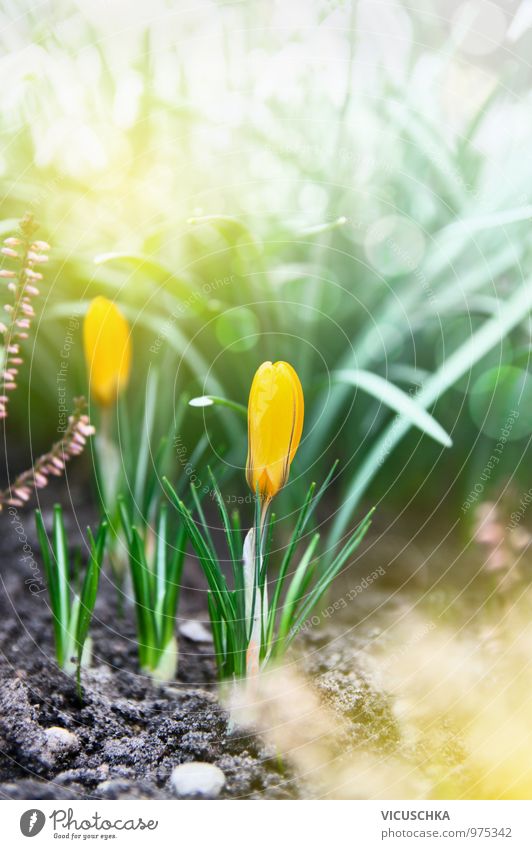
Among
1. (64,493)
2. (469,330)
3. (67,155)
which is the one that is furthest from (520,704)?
(67,155)

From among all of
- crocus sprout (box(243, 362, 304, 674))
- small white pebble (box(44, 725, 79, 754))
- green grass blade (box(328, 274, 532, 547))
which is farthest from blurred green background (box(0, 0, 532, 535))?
small white pebble (box(44, 725, 79, 754))

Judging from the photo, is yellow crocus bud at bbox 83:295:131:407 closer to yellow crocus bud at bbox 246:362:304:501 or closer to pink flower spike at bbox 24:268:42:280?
pink flower spike at bbox 24:268:42:280

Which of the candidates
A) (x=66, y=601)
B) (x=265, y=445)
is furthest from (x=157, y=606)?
(x=265, y=445)

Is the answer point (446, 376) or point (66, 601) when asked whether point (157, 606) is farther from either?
point (446, 376)

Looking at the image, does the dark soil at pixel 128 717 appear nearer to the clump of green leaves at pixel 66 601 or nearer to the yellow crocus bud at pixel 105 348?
the clump of green leaves at pixel 66 601

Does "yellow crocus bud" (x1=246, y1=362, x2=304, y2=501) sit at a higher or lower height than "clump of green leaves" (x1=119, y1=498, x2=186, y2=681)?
higher

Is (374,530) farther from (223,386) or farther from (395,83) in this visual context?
(395,83)
